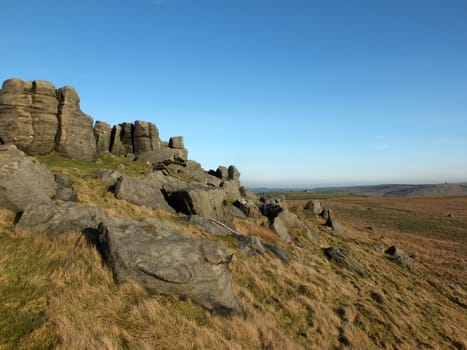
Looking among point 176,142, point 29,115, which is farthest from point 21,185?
point 176,142

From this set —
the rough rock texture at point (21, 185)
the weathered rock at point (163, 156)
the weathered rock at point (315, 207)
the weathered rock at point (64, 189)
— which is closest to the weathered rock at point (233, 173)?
the weathered rock at point (163, 156)

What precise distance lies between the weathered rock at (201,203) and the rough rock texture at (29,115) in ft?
53.6

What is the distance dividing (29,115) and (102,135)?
50.7 feet

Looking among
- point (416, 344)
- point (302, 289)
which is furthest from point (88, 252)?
point (416, 344)

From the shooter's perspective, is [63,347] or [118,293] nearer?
[63,347]

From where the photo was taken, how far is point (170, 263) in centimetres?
987

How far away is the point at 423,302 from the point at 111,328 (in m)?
22.7

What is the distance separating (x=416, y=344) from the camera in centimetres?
1383

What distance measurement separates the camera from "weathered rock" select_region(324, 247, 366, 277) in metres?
23.1

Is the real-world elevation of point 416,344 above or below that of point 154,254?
below

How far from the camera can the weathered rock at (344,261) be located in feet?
75.7

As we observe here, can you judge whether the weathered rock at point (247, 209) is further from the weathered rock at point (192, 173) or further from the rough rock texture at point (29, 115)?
the rough rock texture at point (29, 115)

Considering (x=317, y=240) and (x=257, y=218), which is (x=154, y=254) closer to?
(x=257, y=218)

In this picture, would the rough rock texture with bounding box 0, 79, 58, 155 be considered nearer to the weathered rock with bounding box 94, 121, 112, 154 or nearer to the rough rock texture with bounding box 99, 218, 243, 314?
the weathered rock with bounding box 94, 121, 112, 154
